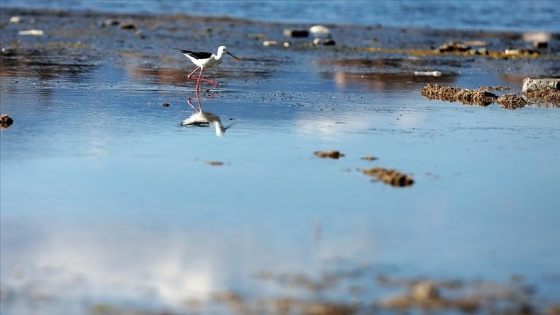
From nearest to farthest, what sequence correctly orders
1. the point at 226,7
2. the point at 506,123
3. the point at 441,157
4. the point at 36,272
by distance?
the point at 36,272 → the point at 441,157 → the point at 506,123 → the point at 226,7

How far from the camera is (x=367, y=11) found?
2106 inches

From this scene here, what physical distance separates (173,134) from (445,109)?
5582mm

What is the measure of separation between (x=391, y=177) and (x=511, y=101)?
7650 mm

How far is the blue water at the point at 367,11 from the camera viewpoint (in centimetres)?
4831

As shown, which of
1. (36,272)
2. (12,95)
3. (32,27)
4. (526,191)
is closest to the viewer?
(36,272)

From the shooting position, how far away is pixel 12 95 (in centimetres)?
1753

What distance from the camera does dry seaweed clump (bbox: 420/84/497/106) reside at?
62.3 feet

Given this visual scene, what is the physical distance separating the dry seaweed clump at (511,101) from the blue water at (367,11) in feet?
88.6

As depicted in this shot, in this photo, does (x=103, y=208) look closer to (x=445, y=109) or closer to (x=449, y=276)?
(x=449, y=276)

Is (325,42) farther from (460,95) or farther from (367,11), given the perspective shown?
(367,11)

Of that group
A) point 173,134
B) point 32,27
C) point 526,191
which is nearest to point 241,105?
point 173,134

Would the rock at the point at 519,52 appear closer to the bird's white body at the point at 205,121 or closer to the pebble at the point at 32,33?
the pebble at the point at 32,33

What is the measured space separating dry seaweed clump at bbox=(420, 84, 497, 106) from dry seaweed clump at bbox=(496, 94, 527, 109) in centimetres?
22

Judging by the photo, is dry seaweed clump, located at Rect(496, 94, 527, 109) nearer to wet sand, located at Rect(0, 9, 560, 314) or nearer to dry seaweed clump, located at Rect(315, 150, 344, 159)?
wet sand, located at Rect(0, 9, 560, 314)
